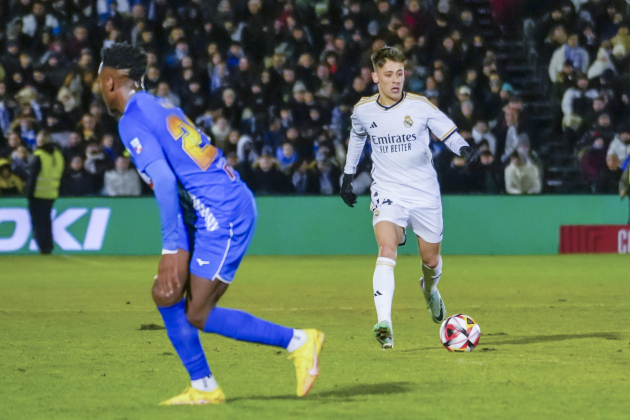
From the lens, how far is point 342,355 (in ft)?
24.0

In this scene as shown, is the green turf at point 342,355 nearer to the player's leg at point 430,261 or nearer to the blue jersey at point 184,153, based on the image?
the player's leg at point 430,261

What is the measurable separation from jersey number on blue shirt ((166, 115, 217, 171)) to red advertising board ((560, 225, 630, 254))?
13.9 m

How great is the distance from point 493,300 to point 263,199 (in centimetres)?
744

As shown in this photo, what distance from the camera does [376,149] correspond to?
26.7 feet


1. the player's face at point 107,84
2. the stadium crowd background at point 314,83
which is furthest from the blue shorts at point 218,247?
the stadium crowd background at point 314,83

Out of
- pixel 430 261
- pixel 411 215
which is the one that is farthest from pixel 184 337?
pixel 430 261

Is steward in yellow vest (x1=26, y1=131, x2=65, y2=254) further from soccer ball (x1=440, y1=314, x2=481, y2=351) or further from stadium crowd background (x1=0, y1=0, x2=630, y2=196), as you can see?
soccer ball (x1=440, y1=314, x2=481, y2=351)

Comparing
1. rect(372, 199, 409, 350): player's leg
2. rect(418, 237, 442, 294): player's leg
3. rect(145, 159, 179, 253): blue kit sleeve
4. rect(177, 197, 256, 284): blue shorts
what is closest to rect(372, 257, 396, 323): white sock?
rect(372, 199, 409, 350): player's leg

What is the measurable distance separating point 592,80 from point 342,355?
13804 millimetres

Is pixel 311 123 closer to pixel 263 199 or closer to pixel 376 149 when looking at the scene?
pixel 263 199

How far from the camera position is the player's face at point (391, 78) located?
7.75 m

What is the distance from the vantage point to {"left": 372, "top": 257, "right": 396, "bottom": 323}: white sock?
7.42 meters

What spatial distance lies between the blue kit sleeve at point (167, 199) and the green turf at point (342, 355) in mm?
906

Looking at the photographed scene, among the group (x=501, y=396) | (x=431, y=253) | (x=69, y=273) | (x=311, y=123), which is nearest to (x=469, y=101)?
(x=311, y=123)
